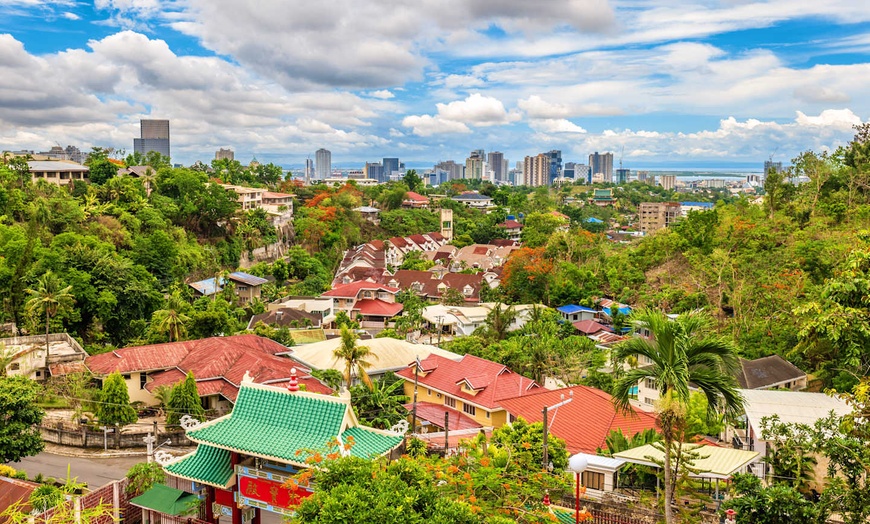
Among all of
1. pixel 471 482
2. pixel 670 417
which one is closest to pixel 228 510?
pixel 471 482

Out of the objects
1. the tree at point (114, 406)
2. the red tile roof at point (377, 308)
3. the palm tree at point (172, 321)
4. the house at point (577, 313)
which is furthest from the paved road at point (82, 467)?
the house at point (577, 313)

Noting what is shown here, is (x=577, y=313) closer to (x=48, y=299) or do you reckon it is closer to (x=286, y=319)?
(x=286, y=319)

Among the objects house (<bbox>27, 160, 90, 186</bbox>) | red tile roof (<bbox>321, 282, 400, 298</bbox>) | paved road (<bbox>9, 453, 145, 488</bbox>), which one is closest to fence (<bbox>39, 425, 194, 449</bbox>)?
paved road (<bbox>9, 453, 145, 488</bbox>)

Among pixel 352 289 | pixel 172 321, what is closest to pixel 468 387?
pixel 172 321

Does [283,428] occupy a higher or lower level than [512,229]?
lower

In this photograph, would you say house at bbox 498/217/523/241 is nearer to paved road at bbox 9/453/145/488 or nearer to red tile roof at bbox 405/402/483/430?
red tile roof at bbox 405/402/483/430

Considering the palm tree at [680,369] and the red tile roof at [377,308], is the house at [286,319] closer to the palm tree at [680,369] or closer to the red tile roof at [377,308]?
the red tile roof at [377,308]
